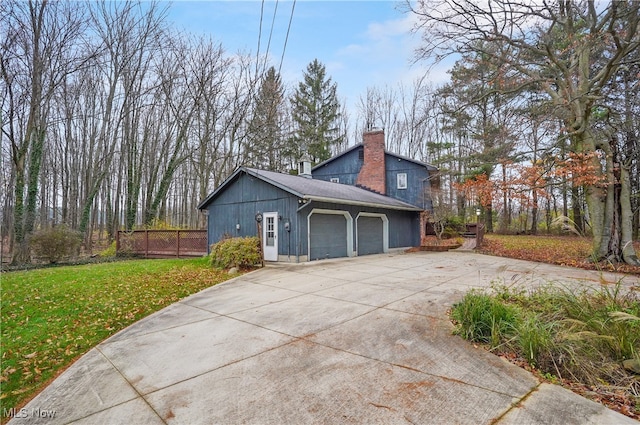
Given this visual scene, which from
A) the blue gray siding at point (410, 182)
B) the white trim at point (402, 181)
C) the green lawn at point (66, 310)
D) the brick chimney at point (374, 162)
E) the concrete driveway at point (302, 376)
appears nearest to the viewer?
the concrete driveway at point (302, 376)

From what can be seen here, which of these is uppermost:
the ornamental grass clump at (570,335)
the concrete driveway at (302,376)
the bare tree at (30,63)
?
the bare tree at (30,63)

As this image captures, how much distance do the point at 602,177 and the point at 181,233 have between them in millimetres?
16064

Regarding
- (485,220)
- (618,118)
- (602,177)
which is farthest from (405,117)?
(602,177)

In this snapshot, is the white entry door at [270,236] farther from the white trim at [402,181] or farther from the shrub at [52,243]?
the white trim at [402,181]

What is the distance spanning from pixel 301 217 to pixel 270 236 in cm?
161

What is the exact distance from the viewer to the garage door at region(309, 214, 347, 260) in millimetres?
11969

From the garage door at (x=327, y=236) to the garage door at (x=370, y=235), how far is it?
1102 millimetres

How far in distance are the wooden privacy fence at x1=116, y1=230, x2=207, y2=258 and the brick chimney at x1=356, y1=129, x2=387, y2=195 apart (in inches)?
389

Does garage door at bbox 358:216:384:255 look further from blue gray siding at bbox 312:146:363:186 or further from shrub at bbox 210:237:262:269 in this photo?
shrub at bbox 210:237:262:269

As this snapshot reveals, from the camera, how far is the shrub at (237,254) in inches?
391

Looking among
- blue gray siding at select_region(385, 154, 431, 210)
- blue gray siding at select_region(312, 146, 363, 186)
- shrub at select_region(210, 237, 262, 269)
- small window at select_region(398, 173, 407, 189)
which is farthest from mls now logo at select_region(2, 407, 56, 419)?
blue gray siding at select_region(312, 146, 363, 186)

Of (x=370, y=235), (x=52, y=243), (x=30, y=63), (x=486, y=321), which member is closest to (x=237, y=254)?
(x=370, y=235)

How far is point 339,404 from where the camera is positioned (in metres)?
2.53

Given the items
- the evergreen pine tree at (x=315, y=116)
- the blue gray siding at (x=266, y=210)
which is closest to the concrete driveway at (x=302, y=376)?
the blue gray siding at (x=266, y=210)
